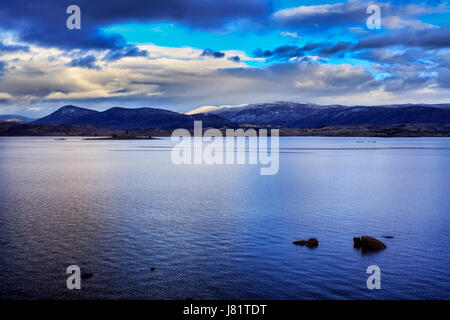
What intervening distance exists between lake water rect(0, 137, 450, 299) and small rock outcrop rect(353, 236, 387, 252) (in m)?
0.44

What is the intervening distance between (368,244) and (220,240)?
29.2ft

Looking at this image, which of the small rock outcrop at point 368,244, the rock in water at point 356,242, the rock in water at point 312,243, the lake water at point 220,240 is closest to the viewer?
the lake water at point 220,240

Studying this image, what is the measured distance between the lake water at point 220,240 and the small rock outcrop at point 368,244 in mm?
A: 439

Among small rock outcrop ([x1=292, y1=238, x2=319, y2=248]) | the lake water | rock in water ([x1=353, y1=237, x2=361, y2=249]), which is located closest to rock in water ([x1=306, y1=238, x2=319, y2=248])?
small rock outcrop ([x1=292, y1=238, x2=319, y2=248])

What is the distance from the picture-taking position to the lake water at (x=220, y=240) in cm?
1888

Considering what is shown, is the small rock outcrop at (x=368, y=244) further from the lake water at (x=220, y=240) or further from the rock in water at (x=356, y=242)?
the lake water at (x=220, y=240)

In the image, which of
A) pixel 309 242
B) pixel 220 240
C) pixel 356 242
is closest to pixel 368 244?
pixel 356 242

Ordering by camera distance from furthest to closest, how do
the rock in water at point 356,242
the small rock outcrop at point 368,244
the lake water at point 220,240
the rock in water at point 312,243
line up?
1. the rock in water at point 312,243
2. the rock in water at point 356,242
3. the small rock outcrop at point 368,244
4. the lake water at point 220,240

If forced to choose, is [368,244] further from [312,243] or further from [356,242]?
[312,243]

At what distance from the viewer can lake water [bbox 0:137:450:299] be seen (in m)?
18.9

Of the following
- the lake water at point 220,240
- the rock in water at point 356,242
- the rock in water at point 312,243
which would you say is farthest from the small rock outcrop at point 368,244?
the rock in water at point 312,243

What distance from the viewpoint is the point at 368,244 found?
24312 mm
